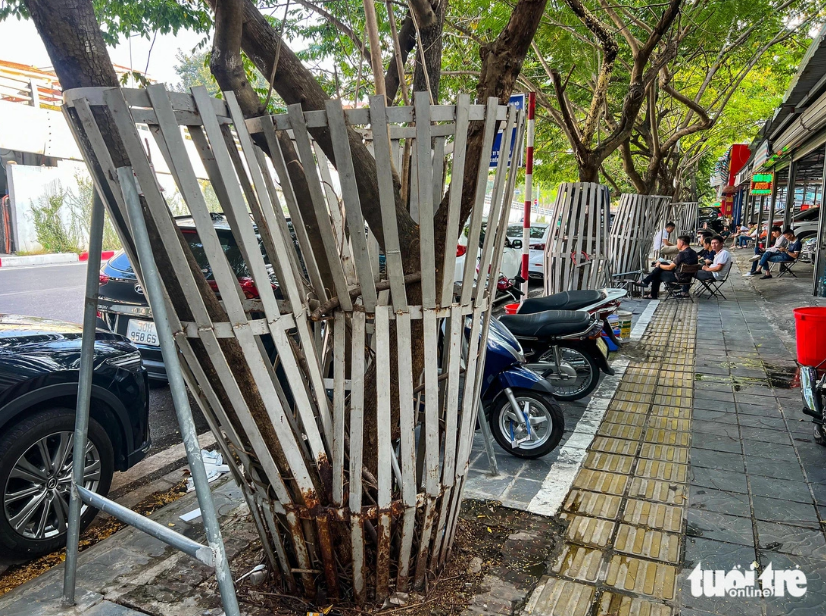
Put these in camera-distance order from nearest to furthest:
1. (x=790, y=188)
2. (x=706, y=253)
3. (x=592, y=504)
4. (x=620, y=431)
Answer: (x=592, y=504), (x=620, y=431), (x=790, y=188), (x=706, y=253)

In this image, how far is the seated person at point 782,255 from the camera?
588 inches

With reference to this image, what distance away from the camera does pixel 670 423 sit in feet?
16.9

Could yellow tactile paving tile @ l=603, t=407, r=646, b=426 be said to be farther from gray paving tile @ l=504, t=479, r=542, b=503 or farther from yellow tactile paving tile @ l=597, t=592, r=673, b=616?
yellow tactile paving tile @ l=597, t=592, r=673, b=616

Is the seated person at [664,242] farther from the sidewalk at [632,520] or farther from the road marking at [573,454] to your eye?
the sidewalk at [632,520]

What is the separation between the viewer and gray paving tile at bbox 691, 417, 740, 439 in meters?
4.89

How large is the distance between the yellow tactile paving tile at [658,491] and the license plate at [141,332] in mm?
4040

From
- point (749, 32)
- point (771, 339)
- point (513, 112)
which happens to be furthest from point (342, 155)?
point (749, 32)

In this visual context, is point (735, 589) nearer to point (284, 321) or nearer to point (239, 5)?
point (284, 321)

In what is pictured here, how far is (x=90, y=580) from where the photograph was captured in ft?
9.64

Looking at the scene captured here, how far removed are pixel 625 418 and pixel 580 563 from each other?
2.43 meters

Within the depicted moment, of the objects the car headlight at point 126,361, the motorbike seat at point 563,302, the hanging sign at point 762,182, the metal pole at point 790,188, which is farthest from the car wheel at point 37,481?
the hanging sign at point 762,182

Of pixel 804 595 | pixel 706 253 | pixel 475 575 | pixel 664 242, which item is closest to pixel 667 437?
pixel 804 595

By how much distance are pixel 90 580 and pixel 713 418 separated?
4.77 metres

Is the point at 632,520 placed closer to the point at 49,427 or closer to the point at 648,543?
the point at 648,543
